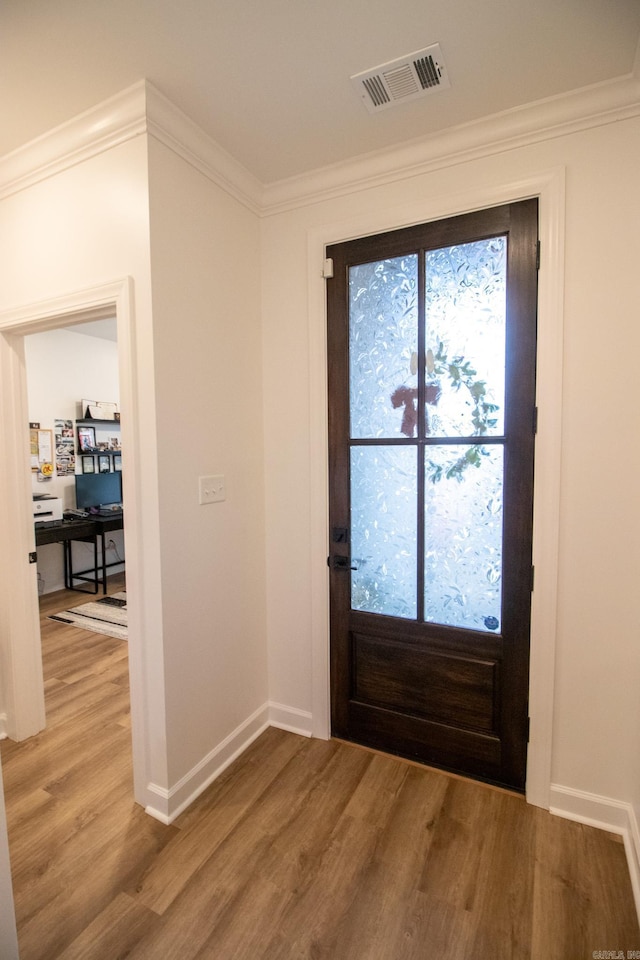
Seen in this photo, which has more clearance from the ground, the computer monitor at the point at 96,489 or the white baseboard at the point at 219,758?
the computer monitor at the point at 96,489

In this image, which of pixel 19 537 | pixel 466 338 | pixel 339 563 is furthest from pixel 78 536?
pixel 466 338

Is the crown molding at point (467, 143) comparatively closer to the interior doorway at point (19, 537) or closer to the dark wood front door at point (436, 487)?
the dark wood front door at point (436, 487)

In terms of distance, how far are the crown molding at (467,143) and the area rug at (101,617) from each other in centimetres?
338

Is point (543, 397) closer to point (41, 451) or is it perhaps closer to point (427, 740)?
point (427, 740)

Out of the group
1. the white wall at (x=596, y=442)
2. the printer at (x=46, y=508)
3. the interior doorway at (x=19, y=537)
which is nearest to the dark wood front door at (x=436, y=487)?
the white wall at (x=596, y=442)

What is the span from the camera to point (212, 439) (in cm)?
198

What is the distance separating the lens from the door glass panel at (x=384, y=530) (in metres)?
2.03

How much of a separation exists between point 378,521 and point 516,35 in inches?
70.5

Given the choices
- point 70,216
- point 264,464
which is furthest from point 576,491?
point 70,216

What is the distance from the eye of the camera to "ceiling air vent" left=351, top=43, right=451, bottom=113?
58.5 inches

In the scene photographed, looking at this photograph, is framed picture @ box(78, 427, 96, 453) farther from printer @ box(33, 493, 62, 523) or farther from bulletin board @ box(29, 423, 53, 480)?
printer @ box(33, 493, 62, 523)

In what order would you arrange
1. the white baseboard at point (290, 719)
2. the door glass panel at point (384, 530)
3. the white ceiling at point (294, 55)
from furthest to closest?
the white baseboard at point (290, 719) → the door glass panel at point (384, 530) → the white ceiling at point (294, 55)

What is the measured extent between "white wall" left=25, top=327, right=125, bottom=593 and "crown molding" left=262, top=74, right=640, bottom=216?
3.29m

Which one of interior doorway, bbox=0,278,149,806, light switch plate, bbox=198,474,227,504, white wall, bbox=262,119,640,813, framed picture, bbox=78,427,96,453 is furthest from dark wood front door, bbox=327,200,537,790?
framed picture, bbox=78,427,96,453
